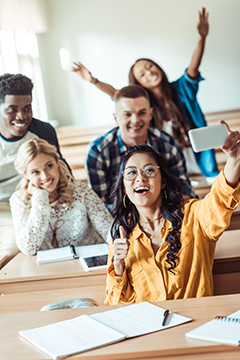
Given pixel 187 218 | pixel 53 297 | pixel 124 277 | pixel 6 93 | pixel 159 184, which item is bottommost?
pixel 53 297

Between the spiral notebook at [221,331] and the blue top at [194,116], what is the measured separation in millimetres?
2853

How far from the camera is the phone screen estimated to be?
2.01m

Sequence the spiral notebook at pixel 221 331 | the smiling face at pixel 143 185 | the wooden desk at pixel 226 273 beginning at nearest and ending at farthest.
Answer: the spiral notebook at pixel 221 331 < the smiling face at pixel 143 185 < the wooden desk at pixel 226 273

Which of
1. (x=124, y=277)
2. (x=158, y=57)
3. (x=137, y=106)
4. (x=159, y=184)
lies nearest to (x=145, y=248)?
(x=124, y=277)

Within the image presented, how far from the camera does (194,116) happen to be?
391cm

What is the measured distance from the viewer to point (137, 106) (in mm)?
3100

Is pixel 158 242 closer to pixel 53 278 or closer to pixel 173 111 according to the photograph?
pixel 53 278

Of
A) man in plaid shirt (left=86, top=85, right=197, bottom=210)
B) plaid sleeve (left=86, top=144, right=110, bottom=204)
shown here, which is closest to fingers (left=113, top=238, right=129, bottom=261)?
man in plaid shirt (left=86, top=85, right=197, bottom=210)

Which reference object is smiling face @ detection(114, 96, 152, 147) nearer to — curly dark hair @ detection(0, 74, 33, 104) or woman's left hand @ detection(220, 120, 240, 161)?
curly dark hair @ detection(0, 74, 33, 104)

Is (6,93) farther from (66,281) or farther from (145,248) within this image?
(145,248)

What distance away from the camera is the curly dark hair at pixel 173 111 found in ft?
12.5

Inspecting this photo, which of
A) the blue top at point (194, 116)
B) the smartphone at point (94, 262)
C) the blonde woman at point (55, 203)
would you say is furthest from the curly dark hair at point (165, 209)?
the blue top at point (194, 116)

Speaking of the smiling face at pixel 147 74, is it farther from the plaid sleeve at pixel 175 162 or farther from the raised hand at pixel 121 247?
the raised hand at pixel 121 247

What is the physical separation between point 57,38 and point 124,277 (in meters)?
2.93
